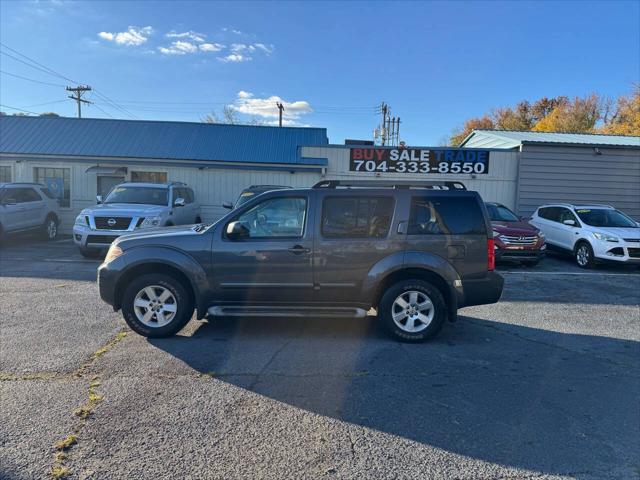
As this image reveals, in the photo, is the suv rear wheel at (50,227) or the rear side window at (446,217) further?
the suv rear wheel at (50,227)

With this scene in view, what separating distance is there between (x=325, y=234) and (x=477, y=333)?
247 cm

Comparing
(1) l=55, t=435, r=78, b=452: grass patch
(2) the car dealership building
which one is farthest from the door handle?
(2) the car dealership building

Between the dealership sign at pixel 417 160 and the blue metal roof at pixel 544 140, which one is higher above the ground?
the blue metal roof at pixel 544 140

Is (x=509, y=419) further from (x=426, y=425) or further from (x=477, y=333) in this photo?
(x=477, y=333)

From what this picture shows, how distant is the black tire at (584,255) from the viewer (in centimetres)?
1116

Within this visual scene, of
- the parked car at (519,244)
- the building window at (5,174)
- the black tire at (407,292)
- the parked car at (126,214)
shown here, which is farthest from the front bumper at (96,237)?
the building window at (5,174)

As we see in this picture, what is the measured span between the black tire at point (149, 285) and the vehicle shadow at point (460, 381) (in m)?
0.23

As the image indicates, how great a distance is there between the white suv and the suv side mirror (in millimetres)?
9557

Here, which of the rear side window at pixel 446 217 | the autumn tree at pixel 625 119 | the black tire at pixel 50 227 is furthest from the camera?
the autumn tree at pixel 625 119

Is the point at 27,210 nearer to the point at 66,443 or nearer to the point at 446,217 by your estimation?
the point at 66,443

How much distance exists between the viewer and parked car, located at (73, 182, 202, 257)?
10469 mm

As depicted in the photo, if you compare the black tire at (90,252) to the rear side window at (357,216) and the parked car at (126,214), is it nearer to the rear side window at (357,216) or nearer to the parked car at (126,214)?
the parked car at (126,214)

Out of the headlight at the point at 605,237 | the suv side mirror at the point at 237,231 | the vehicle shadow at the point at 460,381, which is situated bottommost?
the vehicle shadow at the point at 460,381

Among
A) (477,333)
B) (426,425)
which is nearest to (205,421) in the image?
(426,425)
